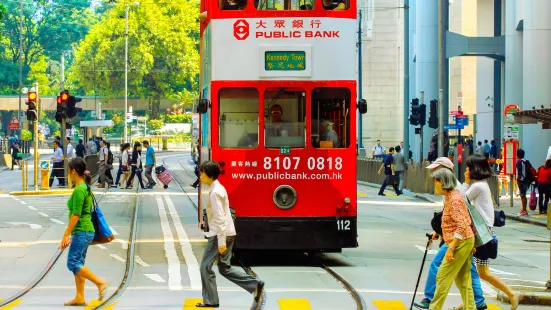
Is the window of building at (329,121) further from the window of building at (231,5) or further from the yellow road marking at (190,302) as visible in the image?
the yellow road marking at (190,302)

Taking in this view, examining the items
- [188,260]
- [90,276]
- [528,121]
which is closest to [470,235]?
[90,276]

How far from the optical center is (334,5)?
1647cm

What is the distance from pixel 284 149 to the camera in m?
16.1

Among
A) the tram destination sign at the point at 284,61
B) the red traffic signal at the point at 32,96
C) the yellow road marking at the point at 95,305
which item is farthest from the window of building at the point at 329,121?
the red traffic signal at the point at 32,96

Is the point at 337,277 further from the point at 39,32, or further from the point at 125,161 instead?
the point at 39,32

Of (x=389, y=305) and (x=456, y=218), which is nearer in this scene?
(x=456, y=218)

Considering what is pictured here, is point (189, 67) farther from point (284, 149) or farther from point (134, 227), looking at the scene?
point (284, 149)

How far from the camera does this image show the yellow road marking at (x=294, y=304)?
40.5 feet

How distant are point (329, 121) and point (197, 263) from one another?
289 cm

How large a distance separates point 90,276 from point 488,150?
39.8 meters

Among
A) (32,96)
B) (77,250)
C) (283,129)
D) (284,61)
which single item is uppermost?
(284,61)

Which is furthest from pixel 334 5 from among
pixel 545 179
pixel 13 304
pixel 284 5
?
pixel 545 179

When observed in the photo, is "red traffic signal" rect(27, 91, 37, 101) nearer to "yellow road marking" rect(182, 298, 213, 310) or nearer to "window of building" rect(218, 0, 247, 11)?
"window of building" rect(218, 0, 247, 11)

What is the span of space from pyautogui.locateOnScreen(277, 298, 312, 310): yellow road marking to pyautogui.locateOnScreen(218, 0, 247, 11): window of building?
16.5 ft
